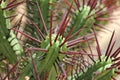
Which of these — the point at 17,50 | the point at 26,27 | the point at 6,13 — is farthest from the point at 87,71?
the point at 26,27

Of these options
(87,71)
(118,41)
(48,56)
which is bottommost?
(118,41)

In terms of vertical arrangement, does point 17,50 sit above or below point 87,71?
above

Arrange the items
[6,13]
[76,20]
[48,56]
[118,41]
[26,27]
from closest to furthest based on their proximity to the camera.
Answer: [48,56] < [6,13] < [76,20] < [26,27] < [118,41]

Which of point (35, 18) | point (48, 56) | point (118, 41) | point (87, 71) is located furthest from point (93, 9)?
point (118, 41)

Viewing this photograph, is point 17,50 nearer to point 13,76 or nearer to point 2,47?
point 2,47

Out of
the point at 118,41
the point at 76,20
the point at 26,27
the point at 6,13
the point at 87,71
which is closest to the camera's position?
the point at 87,71

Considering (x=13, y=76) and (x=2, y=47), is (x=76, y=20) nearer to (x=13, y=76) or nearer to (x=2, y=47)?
(x=2, y=47)

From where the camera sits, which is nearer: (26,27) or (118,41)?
(26,27)

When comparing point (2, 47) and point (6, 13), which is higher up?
point (6, 13)

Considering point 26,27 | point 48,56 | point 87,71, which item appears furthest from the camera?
point 26,27
